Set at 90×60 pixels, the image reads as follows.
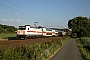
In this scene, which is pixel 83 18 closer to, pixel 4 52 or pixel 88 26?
pixel 88 26

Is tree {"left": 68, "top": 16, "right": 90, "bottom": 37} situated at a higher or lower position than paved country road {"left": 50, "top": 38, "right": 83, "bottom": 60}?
higher

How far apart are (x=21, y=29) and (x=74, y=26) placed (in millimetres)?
80855

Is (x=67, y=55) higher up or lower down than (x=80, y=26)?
lower down

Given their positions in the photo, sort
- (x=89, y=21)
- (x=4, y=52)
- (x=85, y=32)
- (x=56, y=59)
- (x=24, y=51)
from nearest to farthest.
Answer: (x=4, y=52), (x=24, y=51), (x=56, y=59), (x=85, y=32), (x=89, y=21)

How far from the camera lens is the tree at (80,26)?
11425 cm

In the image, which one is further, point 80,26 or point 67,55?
point 80,26

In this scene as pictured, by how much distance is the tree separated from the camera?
114250 millimetres

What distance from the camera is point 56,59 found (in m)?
17.6

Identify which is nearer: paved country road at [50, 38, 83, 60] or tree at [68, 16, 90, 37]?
paved country road at [50, 38, 83, 60]

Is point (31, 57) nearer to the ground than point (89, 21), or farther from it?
nearer to the ground

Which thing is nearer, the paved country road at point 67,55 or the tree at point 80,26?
the paved country road at point 67,55

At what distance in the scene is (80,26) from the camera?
116938 millimetres

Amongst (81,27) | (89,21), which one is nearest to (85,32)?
(81,27)

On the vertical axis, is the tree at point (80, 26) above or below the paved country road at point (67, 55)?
above
